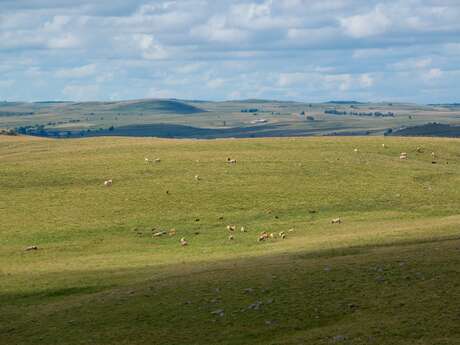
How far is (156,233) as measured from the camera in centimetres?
5441

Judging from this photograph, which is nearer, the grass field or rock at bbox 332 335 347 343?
rock at bbox 332 335 347 343

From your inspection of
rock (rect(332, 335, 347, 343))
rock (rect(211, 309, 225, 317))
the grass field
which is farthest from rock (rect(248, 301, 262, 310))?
rock (rect(332, 335, 347, 343))

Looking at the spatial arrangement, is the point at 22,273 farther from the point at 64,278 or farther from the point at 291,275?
the point at 291,275

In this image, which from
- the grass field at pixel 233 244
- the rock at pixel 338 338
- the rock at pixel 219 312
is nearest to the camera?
the rock at pixel 338 338

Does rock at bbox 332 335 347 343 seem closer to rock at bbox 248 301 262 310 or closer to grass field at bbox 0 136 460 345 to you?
grass field at bbox 0 136 460 345

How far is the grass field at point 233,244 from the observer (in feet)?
98.3

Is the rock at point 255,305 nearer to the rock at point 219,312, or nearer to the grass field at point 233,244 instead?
the grass field at point 233,244

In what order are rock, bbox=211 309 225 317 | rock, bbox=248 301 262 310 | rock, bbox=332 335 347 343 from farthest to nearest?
rock, bbox=248 301 262 310 → rock, bbox=211 309 225 317 → rock, bbox=332 335 347 343

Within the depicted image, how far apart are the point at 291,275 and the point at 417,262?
16.2ft

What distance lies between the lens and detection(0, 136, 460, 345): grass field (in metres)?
30.0

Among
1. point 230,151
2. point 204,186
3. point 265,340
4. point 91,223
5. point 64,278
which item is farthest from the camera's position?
point 230,151

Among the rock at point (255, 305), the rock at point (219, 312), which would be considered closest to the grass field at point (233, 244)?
the rock at point (255, 305)

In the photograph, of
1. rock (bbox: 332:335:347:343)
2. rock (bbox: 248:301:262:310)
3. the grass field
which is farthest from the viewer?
rock (bbox: 248:301:262:310)

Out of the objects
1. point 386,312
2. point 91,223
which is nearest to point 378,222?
point 91,223
